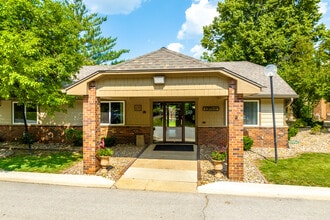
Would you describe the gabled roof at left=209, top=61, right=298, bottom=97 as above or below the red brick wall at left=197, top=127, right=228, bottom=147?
above

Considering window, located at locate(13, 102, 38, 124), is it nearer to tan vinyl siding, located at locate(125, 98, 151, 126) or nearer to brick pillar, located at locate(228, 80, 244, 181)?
tan vinyl siding, located at locate(125, 98, 151, 126)

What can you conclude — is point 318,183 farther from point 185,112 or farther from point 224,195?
point 185,112

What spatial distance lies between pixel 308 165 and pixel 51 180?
9.79m

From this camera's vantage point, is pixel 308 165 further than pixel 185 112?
No

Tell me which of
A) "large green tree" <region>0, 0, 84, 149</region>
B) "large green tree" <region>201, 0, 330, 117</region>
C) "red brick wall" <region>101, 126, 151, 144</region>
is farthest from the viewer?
"large green tree" <region>201, 0, 330, 117</region>

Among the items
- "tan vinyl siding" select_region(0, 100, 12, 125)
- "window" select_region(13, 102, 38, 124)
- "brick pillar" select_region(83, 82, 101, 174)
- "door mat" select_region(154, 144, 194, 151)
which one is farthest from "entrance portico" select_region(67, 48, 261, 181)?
"tan vinyl siding" select_region(0, 100, 12, 125)

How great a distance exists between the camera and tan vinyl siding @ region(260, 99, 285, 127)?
481 inches

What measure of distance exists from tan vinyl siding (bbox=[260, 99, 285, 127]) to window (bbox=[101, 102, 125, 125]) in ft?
27.4

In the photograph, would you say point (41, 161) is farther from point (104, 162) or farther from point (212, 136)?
point (212, 136)

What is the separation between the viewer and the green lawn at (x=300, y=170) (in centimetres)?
705

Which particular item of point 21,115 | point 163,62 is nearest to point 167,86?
point 163,62

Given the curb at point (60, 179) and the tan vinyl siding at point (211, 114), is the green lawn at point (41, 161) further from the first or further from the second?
the tan vinyl siding at point (211, 114)

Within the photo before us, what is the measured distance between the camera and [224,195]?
20.1ft

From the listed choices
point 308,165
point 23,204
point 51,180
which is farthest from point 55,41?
point 308,165
